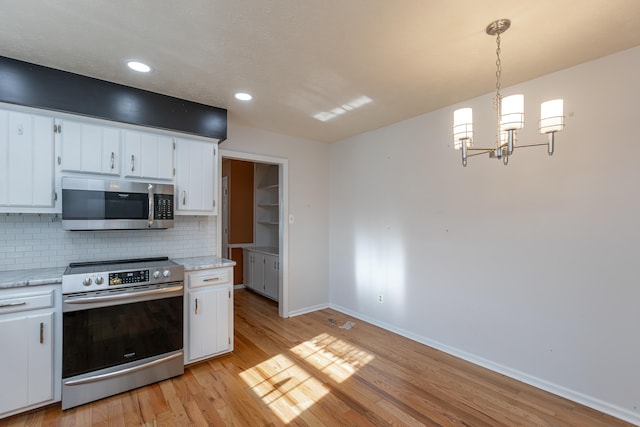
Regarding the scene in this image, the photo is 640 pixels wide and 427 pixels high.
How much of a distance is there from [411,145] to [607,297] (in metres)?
2.18

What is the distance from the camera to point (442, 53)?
6.86 ft

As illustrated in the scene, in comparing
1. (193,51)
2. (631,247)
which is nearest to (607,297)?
(631,247)

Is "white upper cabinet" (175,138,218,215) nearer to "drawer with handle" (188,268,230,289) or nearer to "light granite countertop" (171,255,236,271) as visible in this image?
"light granite countertop" (171,255,236,271)

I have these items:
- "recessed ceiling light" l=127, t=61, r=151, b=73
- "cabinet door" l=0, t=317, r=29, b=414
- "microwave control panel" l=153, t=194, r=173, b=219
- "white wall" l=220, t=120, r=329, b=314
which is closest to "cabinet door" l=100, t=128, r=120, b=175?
"microwave control panel" l=153, t=194, r=173, b=219

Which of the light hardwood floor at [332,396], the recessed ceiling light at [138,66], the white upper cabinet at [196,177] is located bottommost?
the light hardwood floor at [332,396]

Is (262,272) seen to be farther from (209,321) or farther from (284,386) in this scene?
(284,386)

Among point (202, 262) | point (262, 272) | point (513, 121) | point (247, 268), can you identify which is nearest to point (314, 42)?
point (513, 121)

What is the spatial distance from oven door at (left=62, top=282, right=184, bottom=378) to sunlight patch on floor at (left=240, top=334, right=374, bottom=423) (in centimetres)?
81

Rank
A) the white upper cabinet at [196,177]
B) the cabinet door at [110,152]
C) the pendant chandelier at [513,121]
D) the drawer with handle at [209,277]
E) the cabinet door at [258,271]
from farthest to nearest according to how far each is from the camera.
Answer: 1. the cabinet door at [258,271]
2. the white upper cabinet at [196,177]
3. the drawer with handle at [209,277]
4. the cabinet door at [110,152]
5. the pendant chandelier at [513,121]

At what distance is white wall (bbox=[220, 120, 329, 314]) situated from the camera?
4141 mm

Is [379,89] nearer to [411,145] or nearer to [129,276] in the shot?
[411,145]

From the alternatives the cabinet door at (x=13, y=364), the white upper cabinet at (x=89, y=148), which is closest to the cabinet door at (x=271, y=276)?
the white upper cabinet at (x=89, y=148)

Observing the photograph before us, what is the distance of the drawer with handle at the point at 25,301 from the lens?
2.02 metres

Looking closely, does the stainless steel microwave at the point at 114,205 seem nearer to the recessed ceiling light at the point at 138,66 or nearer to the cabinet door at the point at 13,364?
the cabinet door at the point at 13,364
